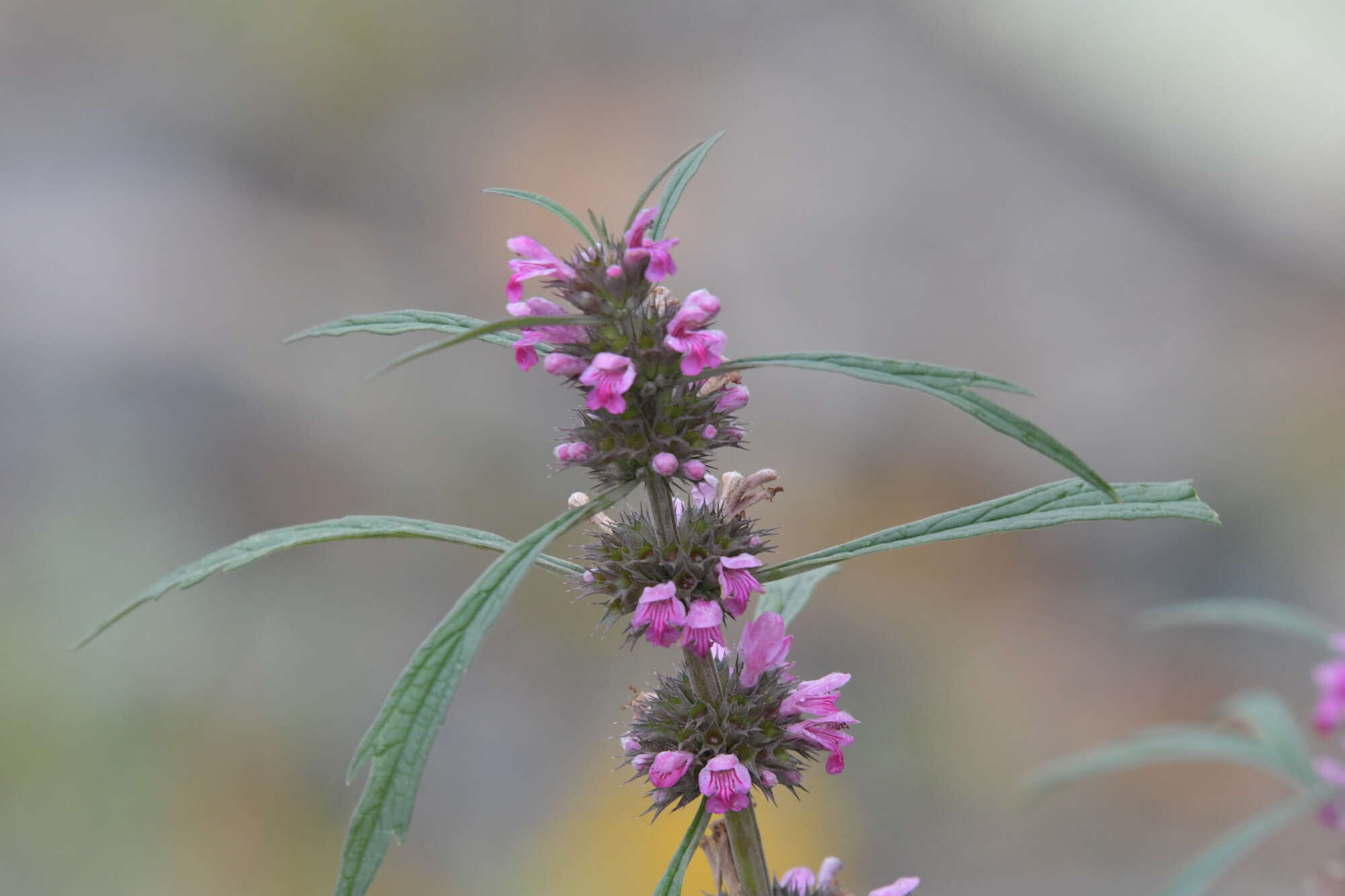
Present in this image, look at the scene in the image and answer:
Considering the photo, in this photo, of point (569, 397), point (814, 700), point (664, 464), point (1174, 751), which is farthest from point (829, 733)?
point (569, 397)

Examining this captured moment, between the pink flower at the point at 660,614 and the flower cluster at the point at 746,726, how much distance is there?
156 mm

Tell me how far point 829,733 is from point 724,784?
0.52 ft

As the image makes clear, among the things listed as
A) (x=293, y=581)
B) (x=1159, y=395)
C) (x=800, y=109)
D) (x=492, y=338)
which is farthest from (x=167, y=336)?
(x=1159, y=395)

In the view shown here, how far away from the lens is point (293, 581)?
552cm

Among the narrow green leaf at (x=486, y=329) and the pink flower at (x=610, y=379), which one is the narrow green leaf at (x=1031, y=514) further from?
the narrow green leaf at (x=486, y=329)

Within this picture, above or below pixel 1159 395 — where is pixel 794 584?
below

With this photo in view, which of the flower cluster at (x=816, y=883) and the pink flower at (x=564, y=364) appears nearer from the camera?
the pink flower at (x=564, y=364)

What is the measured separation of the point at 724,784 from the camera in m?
1.18

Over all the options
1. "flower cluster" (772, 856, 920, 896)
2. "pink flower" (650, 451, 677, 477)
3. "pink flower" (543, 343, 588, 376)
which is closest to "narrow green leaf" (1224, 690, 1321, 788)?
"flower cluster" (772, 856, 920, 896)

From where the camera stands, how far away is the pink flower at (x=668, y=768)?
3.95 feet

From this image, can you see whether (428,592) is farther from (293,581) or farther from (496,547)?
(496,547)

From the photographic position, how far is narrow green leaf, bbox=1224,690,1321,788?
230cm

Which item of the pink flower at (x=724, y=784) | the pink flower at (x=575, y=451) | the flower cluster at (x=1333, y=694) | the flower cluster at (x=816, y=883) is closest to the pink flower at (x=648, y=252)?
the pink flower at (x=575, y=451)

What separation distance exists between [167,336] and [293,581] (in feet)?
5.76
